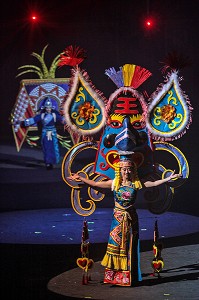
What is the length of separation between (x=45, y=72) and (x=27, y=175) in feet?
6.82

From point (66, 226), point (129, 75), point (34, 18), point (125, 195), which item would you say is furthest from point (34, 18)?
point (125, 195)

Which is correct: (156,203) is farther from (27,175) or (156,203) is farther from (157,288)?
(27,175)

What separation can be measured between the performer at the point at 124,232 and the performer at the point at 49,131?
269 inches

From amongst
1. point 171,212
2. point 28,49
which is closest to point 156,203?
point 171,212

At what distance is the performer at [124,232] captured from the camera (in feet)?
25.3

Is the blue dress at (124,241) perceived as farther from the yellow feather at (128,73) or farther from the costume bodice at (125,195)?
the yellow feather at (128,73)

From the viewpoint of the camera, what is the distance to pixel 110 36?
13383 millimetres

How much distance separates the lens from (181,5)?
1302cm

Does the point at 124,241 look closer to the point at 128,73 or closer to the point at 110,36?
the point at 128,73

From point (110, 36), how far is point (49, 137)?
2.47 meters

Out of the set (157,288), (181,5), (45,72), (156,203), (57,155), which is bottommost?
(157,288)

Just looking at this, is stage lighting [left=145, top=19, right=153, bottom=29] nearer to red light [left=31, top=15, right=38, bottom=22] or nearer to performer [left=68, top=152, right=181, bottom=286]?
red light [left=31, top=15, right=38, bottom=22]

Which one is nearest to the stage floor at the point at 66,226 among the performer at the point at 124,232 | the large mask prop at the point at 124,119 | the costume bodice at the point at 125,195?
the large mask prop at the point at 124,119

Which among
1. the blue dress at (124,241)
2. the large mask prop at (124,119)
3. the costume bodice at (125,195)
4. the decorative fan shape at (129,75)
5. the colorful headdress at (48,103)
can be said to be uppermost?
the colorful headdress at (48,103)
